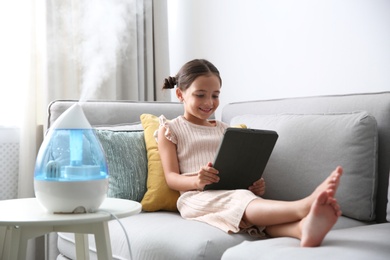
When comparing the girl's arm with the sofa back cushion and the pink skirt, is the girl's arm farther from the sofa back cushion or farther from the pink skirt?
the sofa back cushion

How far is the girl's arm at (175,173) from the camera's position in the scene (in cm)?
175

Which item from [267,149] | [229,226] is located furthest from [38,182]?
[267,149]

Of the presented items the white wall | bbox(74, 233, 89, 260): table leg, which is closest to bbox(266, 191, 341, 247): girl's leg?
bbox(74, 233, 89, 260): table leg

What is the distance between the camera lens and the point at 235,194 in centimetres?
172

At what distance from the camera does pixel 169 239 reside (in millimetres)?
1618

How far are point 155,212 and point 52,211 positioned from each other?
67 centimetres

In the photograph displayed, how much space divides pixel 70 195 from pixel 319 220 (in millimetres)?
615

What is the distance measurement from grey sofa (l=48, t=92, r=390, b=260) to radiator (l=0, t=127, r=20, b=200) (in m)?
0.68

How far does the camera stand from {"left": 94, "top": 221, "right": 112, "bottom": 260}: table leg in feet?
4.68

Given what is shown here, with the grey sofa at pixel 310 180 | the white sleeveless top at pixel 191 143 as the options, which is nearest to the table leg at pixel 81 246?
the grey sofa at pixel 310 180

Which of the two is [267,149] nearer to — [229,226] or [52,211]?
[229,226]

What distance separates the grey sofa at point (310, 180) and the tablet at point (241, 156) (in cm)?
16

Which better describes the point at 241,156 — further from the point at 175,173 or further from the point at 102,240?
the point at 102,240

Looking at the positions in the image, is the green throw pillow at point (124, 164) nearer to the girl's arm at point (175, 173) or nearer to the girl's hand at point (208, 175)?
the girl's arm at point (175, 173)
